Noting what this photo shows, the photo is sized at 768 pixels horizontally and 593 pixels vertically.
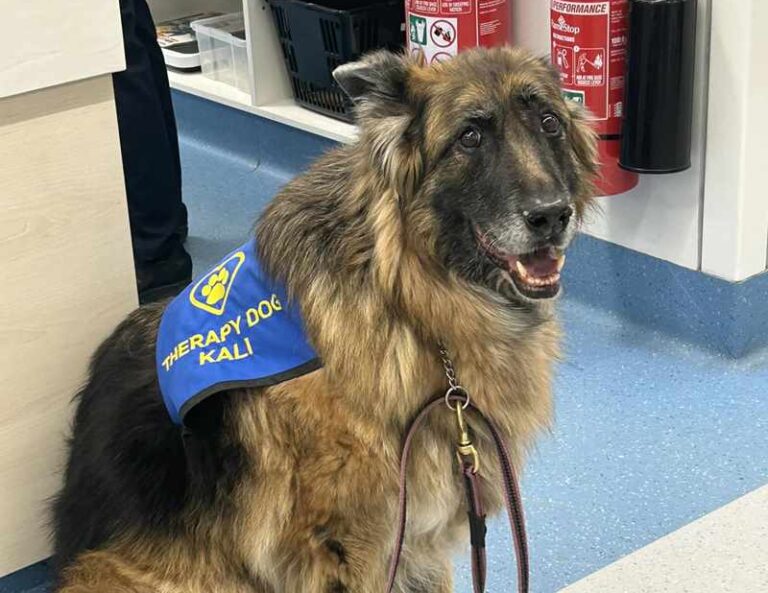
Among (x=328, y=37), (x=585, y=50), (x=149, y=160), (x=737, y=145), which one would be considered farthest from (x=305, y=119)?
(x=737, y=145)

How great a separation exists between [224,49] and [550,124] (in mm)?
2590

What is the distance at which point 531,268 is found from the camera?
64.5 inches

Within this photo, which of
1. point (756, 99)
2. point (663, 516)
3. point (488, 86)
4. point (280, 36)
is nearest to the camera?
point (488, 86)

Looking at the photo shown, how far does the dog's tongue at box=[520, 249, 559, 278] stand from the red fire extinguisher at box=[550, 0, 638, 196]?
39.4 inches

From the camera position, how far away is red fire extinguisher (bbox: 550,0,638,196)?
259 centimetres

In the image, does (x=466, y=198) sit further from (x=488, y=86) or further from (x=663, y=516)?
→ (x=663, y=516)

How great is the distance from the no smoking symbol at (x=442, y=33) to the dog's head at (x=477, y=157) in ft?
4.05

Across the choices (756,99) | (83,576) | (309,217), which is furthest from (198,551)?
(756,99)

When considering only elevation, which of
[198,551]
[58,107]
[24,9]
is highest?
[24,9]

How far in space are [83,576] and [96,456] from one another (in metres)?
0.18

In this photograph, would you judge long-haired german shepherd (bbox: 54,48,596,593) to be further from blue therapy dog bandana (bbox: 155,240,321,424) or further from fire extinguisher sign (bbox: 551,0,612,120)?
fire extinguisher sign (bbox: 551,0,612,120)

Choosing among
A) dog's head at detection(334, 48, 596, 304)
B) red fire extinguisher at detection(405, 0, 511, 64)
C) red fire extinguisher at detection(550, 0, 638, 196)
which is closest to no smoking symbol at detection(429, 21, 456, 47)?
red fire extinguisher at detection(405, 0, 511, 64)

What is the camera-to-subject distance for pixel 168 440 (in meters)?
1.75

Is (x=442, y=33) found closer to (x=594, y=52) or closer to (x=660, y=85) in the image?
(x=594, y=52)
